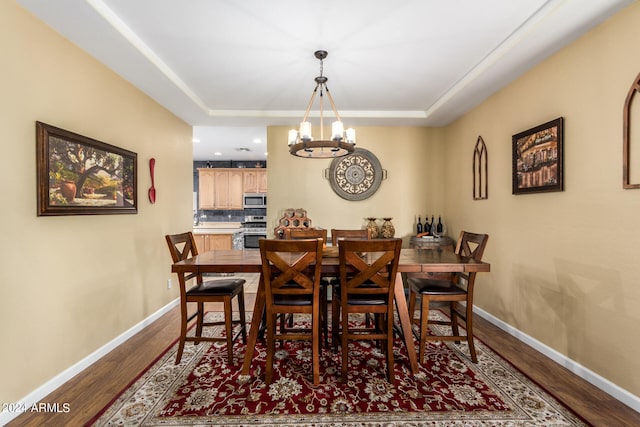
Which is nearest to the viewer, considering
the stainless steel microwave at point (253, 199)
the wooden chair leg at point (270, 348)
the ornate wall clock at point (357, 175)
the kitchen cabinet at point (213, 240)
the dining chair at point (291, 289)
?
the dining chair at point (291, 289)

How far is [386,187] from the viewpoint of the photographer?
4.55 meters

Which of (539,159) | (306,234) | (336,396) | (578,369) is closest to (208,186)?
(306,234)

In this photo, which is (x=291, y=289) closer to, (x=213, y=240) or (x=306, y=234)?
(x=306, y=234)

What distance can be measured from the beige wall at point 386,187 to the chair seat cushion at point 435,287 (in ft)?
6.51

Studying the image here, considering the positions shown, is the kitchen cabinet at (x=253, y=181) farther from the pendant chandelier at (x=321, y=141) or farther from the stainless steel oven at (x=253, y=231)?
the pendant chandelier at (x=321, y=141)

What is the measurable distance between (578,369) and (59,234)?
3.97 meters

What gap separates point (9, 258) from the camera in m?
1.80

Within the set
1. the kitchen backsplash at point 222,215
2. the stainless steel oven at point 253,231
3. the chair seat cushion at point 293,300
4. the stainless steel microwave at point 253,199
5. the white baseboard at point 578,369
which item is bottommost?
the white baseboard at point 578,369

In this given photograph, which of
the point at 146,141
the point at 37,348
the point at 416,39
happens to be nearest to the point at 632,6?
the point at 416,39

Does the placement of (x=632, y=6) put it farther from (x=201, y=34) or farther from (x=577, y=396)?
(x=201, y=34)

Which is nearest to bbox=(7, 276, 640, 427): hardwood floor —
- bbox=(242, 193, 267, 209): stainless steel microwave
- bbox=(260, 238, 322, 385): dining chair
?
bbox=(260, 238, 322, 385): dining chair

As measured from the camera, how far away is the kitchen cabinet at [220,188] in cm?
710

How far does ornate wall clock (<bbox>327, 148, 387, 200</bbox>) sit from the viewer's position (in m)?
4.51

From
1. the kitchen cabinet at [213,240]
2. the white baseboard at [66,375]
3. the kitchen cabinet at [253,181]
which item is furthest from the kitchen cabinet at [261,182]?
the white baseboard at [66,375]
